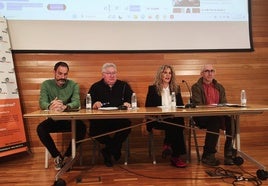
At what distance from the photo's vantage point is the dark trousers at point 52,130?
9.96ft

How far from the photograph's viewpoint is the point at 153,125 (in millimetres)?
3328

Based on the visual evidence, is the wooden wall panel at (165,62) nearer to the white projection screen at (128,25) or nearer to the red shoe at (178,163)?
the white projection screen at (128,25)

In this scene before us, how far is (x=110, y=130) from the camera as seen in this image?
330cm

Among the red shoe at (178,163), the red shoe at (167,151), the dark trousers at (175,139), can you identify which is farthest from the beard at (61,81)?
the red shoe at (178,163)

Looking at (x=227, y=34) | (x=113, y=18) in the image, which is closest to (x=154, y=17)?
(x=113, y=18)

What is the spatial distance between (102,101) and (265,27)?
8.18ft

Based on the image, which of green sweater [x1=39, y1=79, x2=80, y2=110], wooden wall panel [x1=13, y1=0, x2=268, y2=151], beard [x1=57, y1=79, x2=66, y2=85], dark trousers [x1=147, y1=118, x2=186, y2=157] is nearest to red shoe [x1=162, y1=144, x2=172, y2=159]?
dark trousers [x1=147, y1=118, x2=186, y2=157]

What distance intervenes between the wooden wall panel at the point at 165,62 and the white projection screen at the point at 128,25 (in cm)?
11

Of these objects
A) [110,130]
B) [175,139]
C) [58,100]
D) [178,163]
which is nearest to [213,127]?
[175,139]

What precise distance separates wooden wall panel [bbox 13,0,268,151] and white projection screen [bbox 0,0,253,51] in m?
0.11

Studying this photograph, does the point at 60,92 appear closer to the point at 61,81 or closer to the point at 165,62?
the point at 61,81

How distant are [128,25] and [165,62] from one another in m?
0.67

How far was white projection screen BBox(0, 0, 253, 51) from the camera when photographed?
3.74m

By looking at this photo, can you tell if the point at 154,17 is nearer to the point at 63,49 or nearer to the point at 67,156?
the point at 63,49
